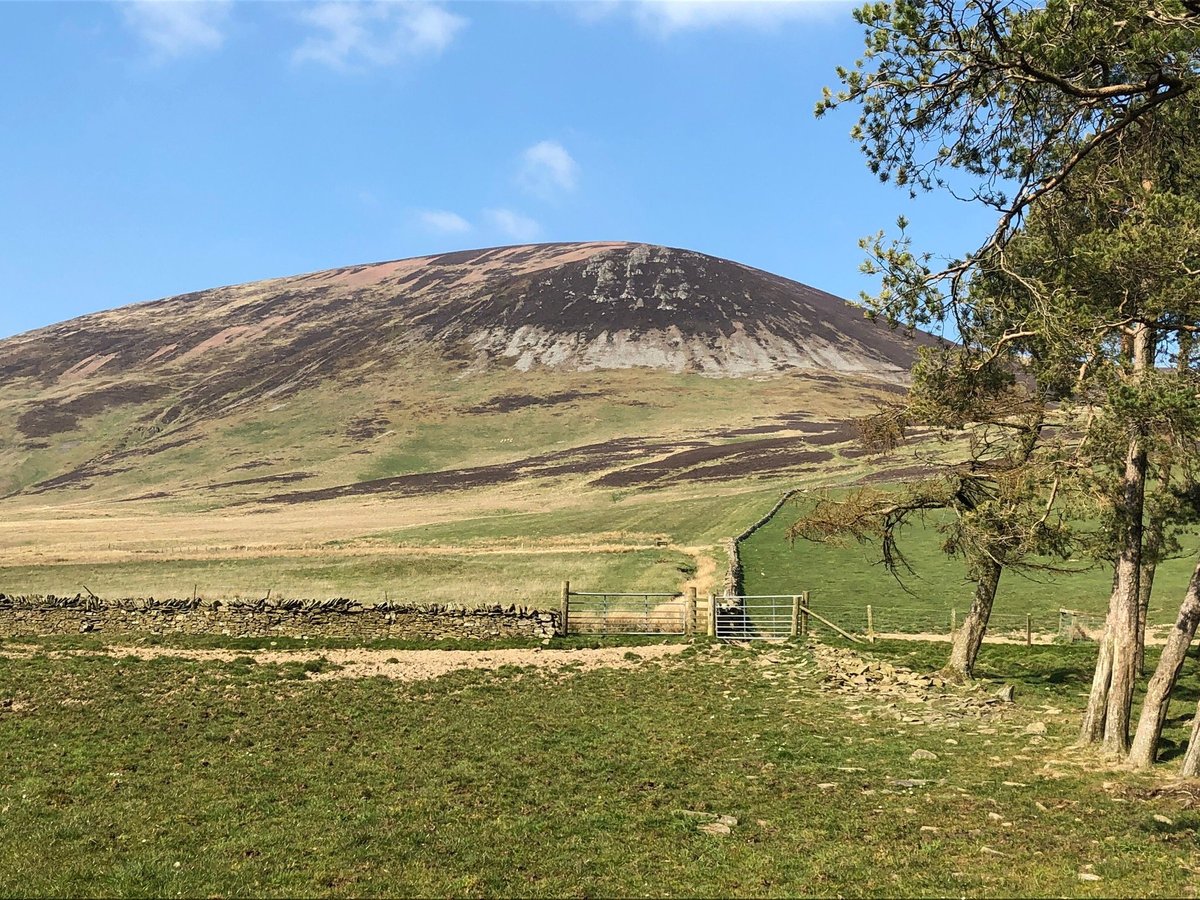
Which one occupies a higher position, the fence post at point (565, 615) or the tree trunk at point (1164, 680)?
the tree trunk at point (1164, 680)

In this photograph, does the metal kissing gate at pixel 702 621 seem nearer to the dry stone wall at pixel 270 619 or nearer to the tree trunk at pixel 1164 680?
the dry stone wall at pixel 270 619

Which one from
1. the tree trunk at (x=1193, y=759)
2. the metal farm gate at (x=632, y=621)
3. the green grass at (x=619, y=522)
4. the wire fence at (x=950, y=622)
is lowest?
the wire fence at (x=950, y=622)

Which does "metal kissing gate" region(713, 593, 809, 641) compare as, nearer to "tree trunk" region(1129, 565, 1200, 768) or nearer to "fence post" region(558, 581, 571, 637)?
"fence post" region(558, 581, 571, 637)

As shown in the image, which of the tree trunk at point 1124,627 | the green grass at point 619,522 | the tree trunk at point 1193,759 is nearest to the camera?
the tree trunk at point 1193,759

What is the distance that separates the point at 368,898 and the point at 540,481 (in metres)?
108

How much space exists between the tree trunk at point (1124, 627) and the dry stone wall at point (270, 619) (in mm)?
19577

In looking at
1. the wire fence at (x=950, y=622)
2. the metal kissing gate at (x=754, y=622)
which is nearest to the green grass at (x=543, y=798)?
the metal kissing gate at (x=754, y=622)

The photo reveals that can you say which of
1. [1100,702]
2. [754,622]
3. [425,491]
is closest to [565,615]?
[754,622]

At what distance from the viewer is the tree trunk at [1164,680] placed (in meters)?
14.8

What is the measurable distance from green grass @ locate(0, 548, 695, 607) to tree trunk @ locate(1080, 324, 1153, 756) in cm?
2695

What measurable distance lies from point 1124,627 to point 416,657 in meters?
20.8

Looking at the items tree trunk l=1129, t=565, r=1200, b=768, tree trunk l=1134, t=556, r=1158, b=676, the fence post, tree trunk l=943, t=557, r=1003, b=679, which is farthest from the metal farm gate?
tree trunk l=1129, t=565, r=1200, b=768

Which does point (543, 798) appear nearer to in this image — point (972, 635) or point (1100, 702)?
point (1100, 702)

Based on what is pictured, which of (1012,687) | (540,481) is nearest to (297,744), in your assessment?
Answer: (1012,687)
